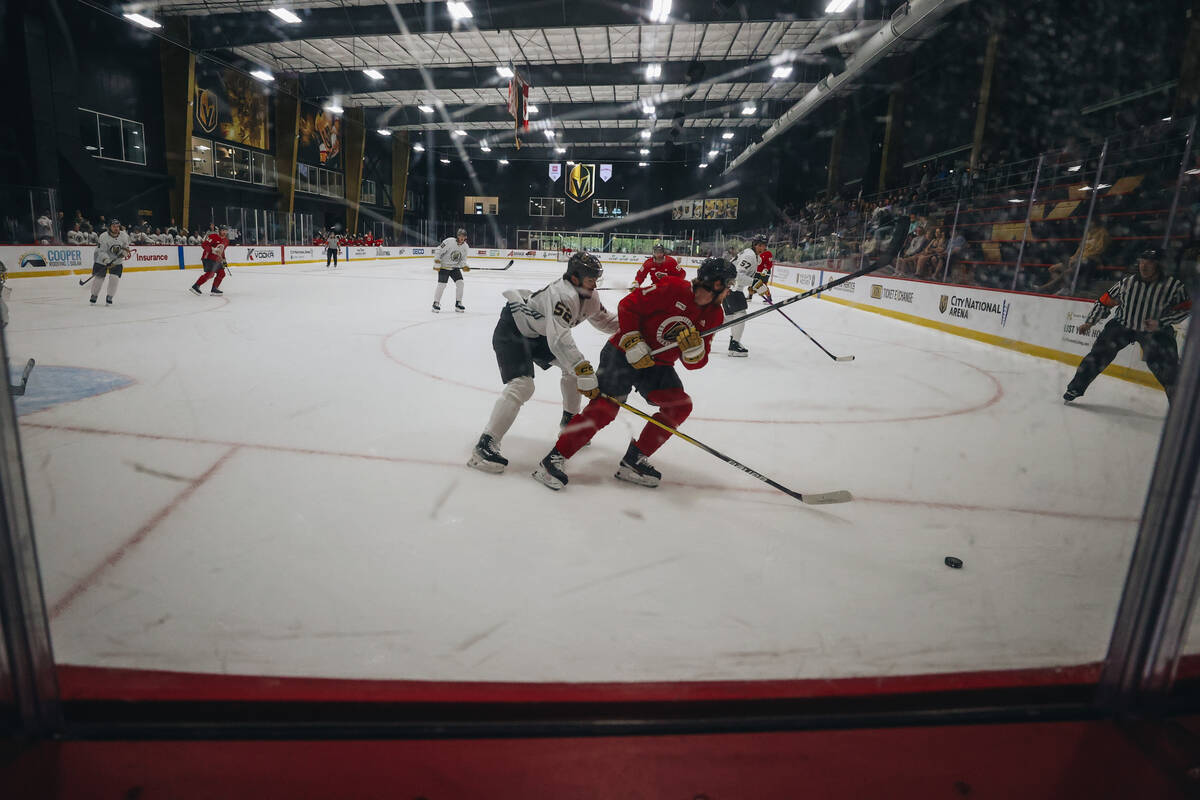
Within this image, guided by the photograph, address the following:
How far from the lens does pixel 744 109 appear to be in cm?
2220

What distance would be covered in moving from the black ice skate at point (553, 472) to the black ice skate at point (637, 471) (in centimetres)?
29

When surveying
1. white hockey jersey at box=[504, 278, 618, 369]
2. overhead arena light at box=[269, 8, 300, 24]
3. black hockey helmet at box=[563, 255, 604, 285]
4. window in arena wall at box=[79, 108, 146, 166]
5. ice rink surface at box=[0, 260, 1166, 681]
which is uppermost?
overhead arena light at box=[269, 8, 300, 24]

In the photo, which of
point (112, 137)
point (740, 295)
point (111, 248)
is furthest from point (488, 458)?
point (112, 137)

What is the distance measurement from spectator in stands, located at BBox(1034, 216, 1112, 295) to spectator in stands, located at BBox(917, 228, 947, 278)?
8.36 ft

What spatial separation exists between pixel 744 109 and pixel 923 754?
80.1 ft

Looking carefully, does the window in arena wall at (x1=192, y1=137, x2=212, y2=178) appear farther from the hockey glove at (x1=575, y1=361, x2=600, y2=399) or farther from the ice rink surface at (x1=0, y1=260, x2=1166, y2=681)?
the hockey glove at (x1=575, y1=361, x2=600, y2=399)

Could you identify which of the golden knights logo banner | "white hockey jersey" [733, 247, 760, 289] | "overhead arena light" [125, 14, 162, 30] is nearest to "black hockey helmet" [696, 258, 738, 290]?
"white hockey jersey" [733, 247, 760, 289]

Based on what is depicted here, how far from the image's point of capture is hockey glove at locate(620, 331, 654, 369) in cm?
263

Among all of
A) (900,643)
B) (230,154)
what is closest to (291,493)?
(900,643)

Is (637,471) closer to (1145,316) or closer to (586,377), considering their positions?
(586,377)

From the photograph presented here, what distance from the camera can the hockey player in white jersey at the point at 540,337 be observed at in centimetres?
262

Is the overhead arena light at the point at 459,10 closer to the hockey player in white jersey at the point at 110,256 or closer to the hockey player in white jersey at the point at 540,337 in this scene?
the hockey player in white jersey at the point at 110,256

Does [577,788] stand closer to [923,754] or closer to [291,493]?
[923,754]

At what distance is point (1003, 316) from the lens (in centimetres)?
736
